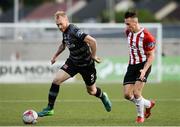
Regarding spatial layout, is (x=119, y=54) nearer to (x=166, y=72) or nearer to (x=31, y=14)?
(x=166, y=72)

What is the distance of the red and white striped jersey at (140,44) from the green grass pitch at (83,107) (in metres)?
1.29

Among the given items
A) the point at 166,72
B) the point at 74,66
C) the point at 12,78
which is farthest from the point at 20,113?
the point at 166,72

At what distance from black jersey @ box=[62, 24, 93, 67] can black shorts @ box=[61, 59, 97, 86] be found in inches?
3.5

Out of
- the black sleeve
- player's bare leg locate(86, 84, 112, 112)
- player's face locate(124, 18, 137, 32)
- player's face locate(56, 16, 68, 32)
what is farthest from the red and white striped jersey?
player's bare leg locate(86, 84, 112, 112)

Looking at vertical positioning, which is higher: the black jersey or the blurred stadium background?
the black jersey

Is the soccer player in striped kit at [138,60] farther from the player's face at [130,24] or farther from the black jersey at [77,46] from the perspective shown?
the black jersey at [77,46]

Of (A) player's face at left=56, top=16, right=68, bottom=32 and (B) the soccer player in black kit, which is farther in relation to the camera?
(B) the soccer player in black kit

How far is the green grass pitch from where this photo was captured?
53.4ft

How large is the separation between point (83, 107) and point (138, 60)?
458cm

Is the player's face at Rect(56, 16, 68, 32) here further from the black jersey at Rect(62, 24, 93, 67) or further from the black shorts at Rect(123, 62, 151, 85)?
the black shorts at Rect(123, 62, 151, 85)

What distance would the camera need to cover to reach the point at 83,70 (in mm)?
17156

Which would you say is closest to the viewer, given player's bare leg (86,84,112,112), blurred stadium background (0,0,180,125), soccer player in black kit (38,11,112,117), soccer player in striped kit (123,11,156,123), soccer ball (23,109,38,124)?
soccer ball (23,109,38,124)

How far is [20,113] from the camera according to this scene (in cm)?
1844

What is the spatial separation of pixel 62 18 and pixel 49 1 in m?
99.6
